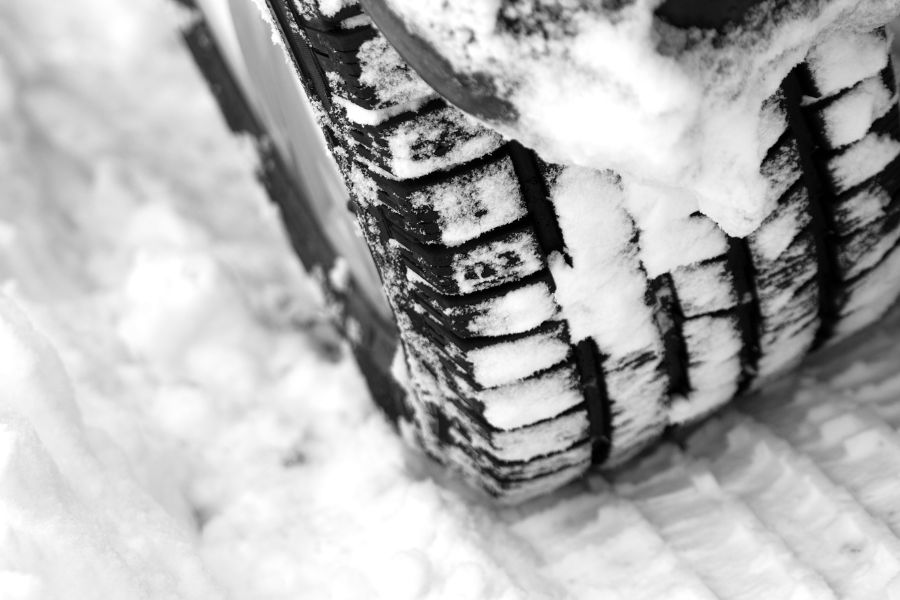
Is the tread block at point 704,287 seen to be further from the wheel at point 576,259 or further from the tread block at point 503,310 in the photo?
the tread block at point 503,310

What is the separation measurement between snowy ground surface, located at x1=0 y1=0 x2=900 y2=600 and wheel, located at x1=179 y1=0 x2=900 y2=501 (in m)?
0.09

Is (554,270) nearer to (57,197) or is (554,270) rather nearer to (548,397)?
(548,397)

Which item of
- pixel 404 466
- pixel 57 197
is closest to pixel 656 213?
pixel 404 466

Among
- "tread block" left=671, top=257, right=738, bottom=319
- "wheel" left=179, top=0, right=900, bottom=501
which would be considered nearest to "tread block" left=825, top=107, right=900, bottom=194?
"wheel" left=179, top=0, right=900, bottom=501

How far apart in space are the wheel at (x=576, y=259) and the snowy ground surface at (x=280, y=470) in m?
0.09

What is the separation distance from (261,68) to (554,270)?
0.87 metres

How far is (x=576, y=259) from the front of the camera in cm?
82

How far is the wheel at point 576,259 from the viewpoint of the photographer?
2.57 ft

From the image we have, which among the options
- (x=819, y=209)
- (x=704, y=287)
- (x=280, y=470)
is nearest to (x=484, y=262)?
(x=704, y=287)

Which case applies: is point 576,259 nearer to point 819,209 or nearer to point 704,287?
point 704,287

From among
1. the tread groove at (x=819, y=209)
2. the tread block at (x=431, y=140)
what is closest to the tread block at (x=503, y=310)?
the tread block at (x=431, y=140)

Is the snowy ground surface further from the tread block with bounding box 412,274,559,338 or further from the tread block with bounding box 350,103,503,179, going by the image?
the tread block with bounding box 350,103,503,179

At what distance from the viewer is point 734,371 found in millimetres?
1006

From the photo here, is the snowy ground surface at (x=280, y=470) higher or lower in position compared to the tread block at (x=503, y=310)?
lower
